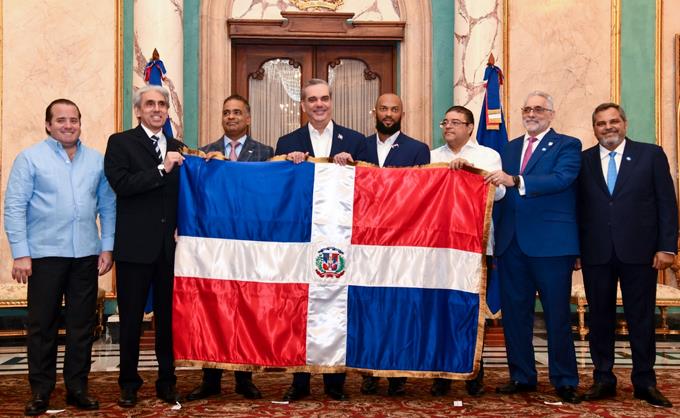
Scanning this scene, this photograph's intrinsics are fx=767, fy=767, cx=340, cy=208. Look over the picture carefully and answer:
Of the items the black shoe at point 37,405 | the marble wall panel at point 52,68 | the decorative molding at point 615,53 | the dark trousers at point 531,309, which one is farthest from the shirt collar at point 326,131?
the decorative molding at point 615,53

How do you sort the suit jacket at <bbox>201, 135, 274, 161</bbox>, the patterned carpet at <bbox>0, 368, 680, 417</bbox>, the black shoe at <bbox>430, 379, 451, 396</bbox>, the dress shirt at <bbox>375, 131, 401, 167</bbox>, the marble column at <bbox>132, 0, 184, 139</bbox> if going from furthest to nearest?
the marble column at <bbox>132, 0, 184, 139</bbox>, the dress shirt at <bbox>375, 131, 401, 167</bbox>, the suit jacket at <bbox>201, 135, 274, 161</bbox>, the black shoe at <bbox>430, 379, 451, 396</bbox>, the patterned carpet at <bbox>0, 368, 680, 417</bbox>

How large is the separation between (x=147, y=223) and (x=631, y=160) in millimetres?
2636

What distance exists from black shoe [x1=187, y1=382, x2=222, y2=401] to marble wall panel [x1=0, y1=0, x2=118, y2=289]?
12.1 feet

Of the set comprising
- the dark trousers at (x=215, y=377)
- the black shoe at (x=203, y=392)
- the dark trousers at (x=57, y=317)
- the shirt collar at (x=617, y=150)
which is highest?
the shirt collar at (x=617, y=150)

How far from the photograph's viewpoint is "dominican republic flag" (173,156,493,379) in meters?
4.06

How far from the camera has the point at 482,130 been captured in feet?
22.5

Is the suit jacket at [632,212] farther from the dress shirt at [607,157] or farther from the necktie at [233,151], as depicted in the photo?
the necktie at [233,151]

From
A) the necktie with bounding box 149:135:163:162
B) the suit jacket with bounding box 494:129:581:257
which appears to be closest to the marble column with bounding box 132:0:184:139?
the necktie with bounding box 149:135:163:162

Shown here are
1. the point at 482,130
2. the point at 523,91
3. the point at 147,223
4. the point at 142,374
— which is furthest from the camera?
the point at 523,91

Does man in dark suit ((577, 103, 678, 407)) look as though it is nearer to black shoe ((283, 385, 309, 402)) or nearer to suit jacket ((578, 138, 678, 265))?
suit jacket ((578, 138, 678, 265))

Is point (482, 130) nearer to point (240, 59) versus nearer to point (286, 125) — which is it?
point (286, 125)

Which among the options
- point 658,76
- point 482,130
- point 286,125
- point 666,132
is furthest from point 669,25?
point 286,125

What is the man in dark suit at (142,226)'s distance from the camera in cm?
392

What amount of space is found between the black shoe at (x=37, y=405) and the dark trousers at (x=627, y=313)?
115 inches
